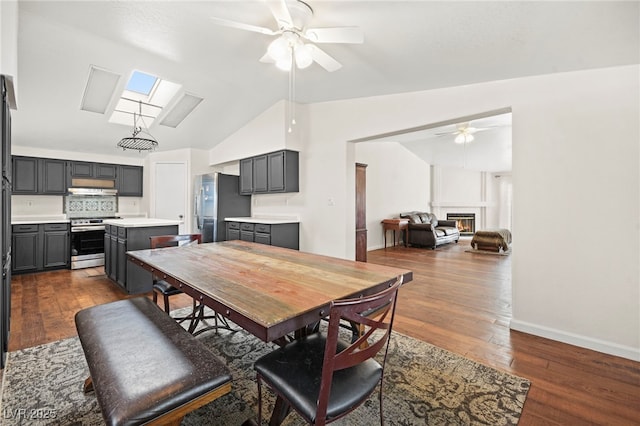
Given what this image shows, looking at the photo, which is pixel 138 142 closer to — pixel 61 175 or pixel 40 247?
pixel 61 175

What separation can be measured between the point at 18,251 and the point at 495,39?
22.3 ft

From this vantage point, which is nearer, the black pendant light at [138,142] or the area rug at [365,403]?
the area rug at [365,403]

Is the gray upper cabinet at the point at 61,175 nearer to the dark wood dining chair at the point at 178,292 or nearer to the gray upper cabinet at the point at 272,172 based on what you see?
the gray upper cabinet at the point at 272,172

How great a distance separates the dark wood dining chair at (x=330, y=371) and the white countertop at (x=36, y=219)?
5522mm

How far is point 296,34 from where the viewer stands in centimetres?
211

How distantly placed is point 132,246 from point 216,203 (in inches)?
79.9

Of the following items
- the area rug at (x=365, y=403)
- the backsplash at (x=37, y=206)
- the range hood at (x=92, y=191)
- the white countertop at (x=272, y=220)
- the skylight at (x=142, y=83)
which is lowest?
the area rug at (x=365, y=403)

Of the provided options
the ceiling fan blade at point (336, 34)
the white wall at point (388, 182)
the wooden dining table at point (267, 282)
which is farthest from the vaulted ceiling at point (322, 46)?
the white wall at point (388, 182)

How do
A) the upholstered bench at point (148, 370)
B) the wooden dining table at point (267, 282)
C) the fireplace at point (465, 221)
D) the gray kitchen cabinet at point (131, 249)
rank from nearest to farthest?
the upholstered bench at point (148, 370), the wooden dining table at point (267, 282), the gray kitchen cabinet at point (131, 249), the fireplace at point (465, 221)

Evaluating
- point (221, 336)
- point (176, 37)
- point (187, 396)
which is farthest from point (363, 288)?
point (176, 37)

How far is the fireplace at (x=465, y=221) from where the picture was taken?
377 inches

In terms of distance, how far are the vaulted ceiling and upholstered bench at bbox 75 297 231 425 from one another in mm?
2373

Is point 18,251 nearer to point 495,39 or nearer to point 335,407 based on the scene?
point 335,407

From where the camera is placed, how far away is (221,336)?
8.13 ft
